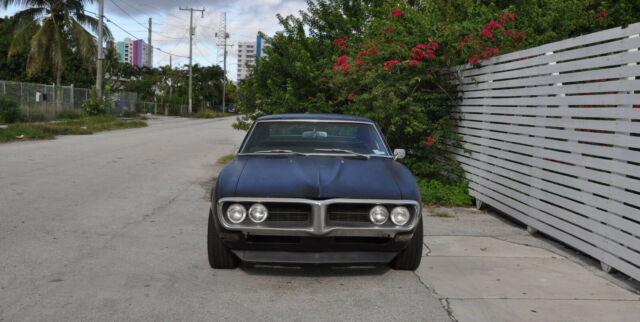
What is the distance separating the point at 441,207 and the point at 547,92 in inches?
95.3

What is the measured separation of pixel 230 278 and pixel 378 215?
1.30 m

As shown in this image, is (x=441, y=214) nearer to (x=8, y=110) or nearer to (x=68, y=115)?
(x=8, y=110)

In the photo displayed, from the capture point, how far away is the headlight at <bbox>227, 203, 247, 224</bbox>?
3.90 meters

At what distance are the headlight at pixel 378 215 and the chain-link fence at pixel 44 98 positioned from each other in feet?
76.5

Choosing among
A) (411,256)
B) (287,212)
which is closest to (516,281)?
(411,256)

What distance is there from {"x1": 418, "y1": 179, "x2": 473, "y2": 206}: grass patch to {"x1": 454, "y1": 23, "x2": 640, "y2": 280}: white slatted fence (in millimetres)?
224

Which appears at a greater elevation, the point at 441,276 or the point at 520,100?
the point at 520,100

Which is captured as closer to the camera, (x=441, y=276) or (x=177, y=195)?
(x=441, y=276)

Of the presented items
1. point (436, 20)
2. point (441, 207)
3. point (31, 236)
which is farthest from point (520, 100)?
point (31, 236)

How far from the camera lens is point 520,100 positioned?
6449 millimetres

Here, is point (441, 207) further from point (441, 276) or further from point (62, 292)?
point (62, 292)

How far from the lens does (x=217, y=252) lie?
14.0 feet

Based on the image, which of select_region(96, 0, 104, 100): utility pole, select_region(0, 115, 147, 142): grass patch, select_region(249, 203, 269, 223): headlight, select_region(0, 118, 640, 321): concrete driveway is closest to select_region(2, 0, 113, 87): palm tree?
select_region(96, 0, 104, 100): utility pole

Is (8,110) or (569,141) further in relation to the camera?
(8,110)
